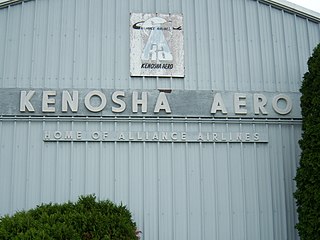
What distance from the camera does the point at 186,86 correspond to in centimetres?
1154

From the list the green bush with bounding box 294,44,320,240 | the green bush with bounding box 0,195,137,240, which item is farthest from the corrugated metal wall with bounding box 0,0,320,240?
the green bush with bounding box 0,195,137,240

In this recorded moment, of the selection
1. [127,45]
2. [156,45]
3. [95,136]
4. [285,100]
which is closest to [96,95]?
[95,136]

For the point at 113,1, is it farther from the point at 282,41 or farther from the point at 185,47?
the point at 282,41

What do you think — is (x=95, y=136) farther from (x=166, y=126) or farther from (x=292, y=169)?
(x=292, y=169)

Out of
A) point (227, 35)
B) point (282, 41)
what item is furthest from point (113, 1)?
point (282, 41)

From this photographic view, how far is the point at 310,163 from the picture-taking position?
1009cm

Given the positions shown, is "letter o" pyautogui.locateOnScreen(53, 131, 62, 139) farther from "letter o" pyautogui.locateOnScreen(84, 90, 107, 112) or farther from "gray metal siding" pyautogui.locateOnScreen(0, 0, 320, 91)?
"gray metal siding" pyautogui.locateOnScreen(0, 0, 320, 91)

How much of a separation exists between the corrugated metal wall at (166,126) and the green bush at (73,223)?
118cm

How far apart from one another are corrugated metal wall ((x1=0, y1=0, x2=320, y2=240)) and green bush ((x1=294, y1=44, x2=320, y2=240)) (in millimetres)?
909

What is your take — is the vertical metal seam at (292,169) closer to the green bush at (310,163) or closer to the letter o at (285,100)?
the letter o at (285,100)

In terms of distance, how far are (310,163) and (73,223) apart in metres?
4.53

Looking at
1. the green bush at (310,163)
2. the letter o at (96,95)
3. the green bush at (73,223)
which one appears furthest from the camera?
the letter o at (96,95)

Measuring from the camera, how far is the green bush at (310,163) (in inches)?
392

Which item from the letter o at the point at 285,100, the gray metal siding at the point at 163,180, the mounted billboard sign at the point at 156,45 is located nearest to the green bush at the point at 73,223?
the gray metal siding at the point at 163,180
